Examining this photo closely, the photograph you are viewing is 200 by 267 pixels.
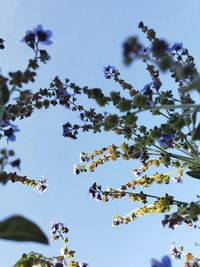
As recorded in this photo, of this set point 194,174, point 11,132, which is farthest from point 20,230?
point 194,174

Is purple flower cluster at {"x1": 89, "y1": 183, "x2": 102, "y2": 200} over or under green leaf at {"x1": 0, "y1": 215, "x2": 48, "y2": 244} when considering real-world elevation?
over

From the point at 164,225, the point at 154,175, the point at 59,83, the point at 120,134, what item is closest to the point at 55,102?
the point at 59,83

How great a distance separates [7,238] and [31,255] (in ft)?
7.66

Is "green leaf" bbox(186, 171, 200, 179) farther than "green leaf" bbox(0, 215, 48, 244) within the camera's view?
Yes

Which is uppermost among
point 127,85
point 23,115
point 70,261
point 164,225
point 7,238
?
point 127,85

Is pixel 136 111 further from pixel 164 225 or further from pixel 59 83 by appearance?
pixel 59 83

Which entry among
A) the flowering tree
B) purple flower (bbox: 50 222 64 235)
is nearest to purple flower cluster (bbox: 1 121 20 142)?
the flowering tree

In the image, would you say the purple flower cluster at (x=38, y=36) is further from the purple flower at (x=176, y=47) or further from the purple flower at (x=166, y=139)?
the purple flower at (x=176, y=47)

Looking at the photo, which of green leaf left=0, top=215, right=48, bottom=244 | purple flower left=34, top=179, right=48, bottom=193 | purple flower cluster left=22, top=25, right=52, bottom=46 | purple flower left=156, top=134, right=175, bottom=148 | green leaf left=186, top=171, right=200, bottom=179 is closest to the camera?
green leaf left=0, top=215, right=48, bottom=244

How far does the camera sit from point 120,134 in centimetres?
808

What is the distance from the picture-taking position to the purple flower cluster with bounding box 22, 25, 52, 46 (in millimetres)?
4801

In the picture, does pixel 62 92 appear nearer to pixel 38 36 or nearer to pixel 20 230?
pixel 38 36

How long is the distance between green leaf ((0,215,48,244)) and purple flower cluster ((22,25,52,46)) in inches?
83.6

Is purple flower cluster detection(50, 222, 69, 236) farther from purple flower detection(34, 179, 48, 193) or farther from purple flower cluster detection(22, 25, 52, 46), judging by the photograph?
purple flower cluster detection(22, 25, 52, 46)
